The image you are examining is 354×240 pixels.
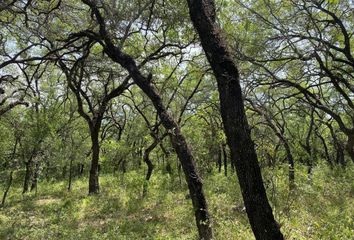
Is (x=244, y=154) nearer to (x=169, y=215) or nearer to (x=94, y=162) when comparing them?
(x=169, y=215)

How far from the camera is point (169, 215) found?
1123 centimetres

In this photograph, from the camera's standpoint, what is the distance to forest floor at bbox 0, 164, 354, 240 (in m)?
8.03

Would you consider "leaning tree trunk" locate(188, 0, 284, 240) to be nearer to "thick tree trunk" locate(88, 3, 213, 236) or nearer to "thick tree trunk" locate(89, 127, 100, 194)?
"thick tree trunk" locate(88, 3, 213, 236)

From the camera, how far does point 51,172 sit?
3541 cm

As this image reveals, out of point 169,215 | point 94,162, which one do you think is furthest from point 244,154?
point 94,162

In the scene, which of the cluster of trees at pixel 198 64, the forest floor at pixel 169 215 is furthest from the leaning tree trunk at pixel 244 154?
the forest floor at pixel 169 215

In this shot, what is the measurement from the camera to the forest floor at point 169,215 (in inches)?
316

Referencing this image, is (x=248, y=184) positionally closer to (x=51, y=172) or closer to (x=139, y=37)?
(x=139, y=37)

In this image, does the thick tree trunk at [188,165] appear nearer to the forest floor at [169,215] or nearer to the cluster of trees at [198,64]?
the cluster of trees at [198,64]

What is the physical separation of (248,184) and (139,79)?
403 cm

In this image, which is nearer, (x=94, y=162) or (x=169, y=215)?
(x=169, y=215)

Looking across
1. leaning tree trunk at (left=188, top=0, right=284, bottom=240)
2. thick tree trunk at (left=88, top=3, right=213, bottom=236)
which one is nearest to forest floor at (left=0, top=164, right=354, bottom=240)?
thick tree trunk at (left=88, top=3, right=213, bottom=236)

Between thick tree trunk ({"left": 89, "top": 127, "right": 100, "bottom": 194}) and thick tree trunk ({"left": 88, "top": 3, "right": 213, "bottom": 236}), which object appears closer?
thick tree trunk ({"left": 88, "top": 3, "right": 213, "bottom": 236})

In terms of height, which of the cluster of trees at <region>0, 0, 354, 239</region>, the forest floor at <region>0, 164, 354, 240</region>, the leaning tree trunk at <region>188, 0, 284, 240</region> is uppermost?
the cluster of trees at <region>0, 0, 354, 239</region>
